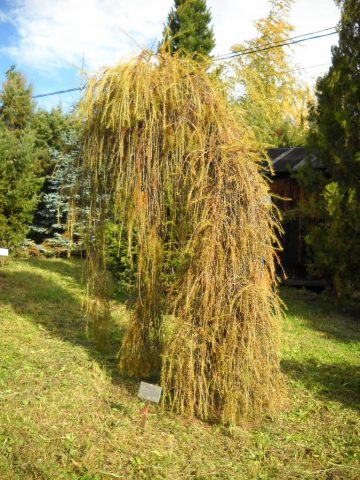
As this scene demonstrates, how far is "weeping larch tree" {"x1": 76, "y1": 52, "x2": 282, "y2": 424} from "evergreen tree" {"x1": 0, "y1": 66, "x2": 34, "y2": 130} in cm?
1194

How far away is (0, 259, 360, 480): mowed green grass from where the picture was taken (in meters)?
3.41

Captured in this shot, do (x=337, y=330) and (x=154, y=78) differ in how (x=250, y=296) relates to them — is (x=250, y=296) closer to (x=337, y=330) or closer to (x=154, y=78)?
(x=154, y=78)

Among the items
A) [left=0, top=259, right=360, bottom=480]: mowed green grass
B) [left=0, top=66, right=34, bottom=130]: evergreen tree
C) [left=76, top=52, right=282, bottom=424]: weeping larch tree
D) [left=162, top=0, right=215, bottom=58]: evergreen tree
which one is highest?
[left=162, top=0, right=215, bottom=58]: evergreen tree

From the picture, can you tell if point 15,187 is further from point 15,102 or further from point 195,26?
point 195,26

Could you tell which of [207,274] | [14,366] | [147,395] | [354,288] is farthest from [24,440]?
[354,288]

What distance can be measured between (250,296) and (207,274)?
41cm

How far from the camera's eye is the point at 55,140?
16312mm

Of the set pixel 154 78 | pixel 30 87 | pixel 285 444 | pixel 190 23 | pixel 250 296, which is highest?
pixel 190 23

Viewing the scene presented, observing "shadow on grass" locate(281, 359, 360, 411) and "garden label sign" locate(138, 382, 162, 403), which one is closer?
"garden label sign" locate(138, 382, 162, 403)

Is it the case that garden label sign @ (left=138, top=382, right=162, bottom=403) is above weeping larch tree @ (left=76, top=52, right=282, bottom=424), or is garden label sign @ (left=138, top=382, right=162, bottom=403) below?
below

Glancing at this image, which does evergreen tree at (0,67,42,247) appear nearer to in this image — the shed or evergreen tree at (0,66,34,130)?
evergreen tree at (0,66,34,130)

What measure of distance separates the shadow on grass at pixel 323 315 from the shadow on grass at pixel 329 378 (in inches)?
68.2

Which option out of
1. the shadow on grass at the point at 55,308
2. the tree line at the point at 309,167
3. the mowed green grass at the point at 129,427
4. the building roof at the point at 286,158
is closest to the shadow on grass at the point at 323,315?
the tree line at the point at 309,167

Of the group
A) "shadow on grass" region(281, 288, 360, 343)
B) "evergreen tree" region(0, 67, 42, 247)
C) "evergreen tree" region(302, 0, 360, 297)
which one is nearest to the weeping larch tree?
"shadow on grass" region(281, 288, 360, 343)
